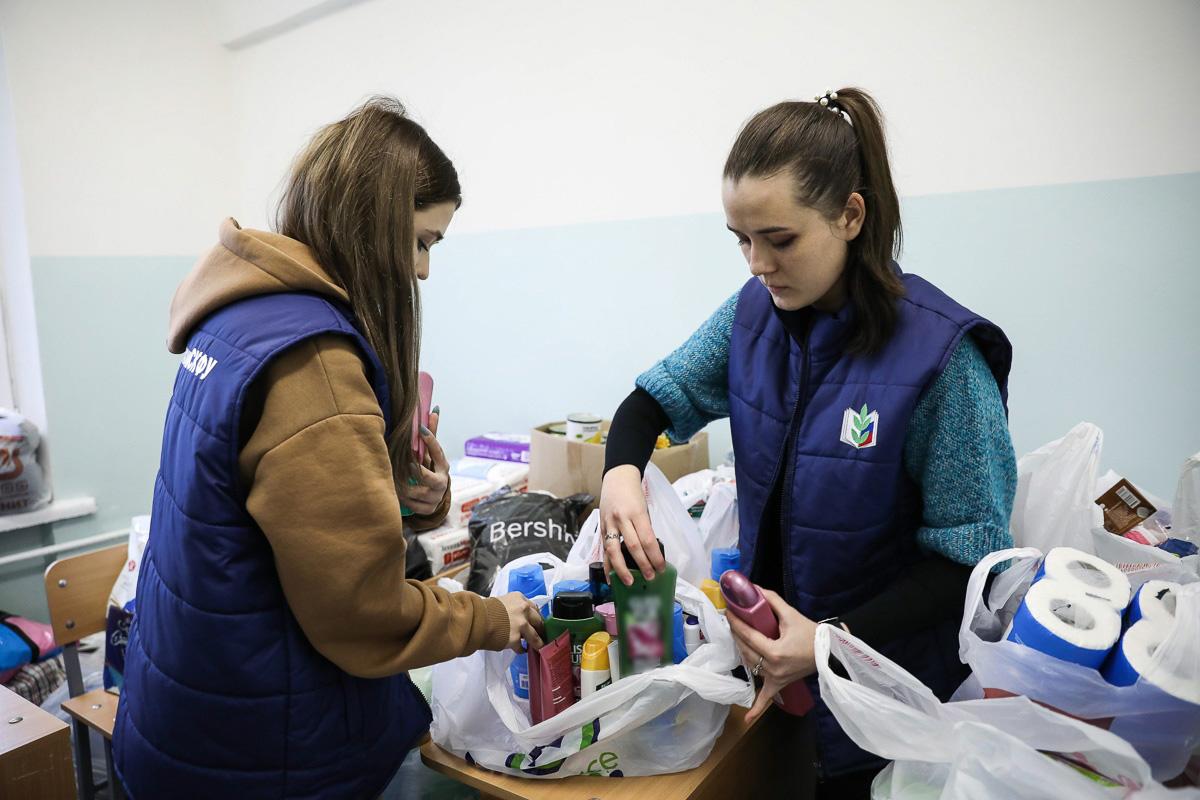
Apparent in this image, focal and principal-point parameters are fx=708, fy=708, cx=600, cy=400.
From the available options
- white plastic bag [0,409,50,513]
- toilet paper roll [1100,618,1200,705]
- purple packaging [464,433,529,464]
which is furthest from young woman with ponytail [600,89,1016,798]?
white plastic bag [0,409,50,513]

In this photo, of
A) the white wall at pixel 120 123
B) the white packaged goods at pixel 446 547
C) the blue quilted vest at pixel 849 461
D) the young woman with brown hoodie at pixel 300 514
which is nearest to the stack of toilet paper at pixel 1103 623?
the blue quilted vest at pixel 849 461

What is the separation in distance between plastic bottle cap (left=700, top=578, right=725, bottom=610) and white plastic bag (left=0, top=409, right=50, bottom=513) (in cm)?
258

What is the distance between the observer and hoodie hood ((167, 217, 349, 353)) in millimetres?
786

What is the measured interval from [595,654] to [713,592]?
0.28 meters

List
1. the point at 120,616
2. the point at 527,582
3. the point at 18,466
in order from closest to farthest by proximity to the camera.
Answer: the point at 527,582 → the point at 120,616 → the point at 18,466

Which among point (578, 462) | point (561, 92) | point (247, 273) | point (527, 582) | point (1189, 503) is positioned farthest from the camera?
point (561, 92)

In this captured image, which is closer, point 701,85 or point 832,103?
point 832,103

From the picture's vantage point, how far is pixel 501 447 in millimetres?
2365

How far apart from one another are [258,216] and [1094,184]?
3.15 meters

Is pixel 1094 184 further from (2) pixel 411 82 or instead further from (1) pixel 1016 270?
(2) pixel 411 82

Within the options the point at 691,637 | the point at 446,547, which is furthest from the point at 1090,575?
the point at 446,547

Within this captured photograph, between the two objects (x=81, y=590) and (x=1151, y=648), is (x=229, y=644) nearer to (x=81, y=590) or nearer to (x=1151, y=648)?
(x=1151, y=648)

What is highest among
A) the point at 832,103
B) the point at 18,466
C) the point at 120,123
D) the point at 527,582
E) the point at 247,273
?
the point at 120,123

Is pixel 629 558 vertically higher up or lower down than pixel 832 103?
lower down
